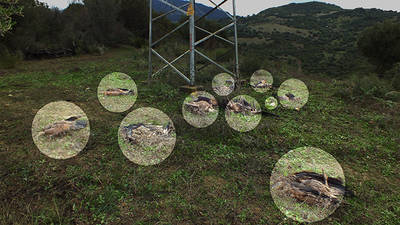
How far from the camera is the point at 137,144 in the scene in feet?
11.7

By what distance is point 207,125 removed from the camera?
170 inches

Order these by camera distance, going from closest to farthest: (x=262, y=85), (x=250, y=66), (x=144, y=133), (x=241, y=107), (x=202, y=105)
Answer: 1. (x=144, y=133)
2. (x=202, y=105)
3. (x=241, y=107)
4. (x=262, y=85)
5. (x=250, y=66)

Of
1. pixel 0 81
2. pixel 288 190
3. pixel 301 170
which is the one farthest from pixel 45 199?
pixel 0 81

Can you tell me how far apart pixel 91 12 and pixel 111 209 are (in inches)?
774

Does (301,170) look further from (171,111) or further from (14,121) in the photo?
(14,121)
